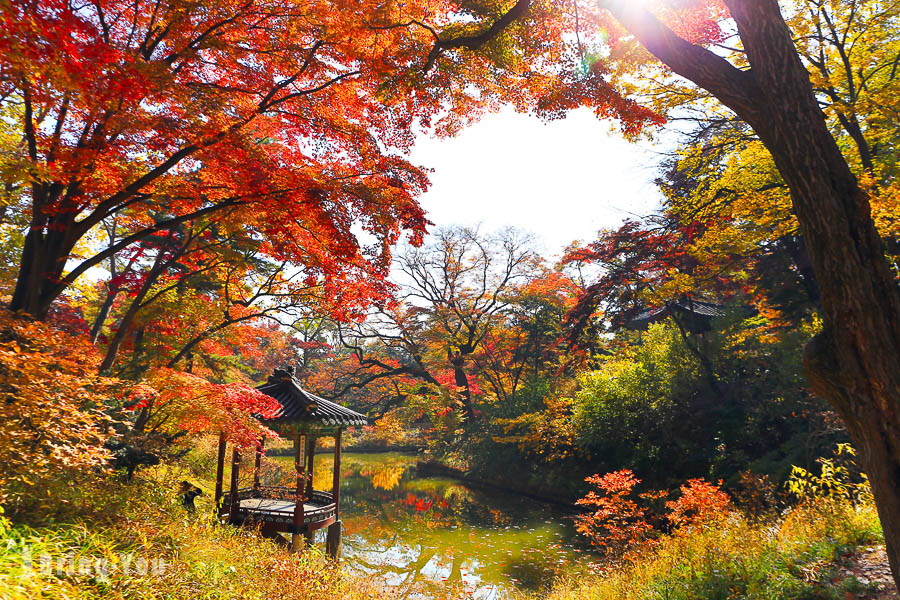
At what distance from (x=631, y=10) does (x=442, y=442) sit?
18.3 metres

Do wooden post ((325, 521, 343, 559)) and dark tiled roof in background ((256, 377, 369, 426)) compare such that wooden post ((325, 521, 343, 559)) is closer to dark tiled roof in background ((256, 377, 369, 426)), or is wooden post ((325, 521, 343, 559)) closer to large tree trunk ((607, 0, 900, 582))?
dark tiled roof in background ((256, 377, 369, 426))

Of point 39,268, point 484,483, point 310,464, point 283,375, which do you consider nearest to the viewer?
point 39,268

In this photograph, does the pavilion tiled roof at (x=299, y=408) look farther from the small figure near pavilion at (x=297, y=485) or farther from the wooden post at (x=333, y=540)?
the wooden post at (x=333, y=540)

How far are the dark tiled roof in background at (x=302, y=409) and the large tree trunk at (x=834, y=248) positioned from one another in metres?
7.22

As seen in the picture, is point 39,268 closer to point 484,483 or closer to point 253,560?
point 253,560

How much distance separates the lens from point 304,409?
8.16 meters

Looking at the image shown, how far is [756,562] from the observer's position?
477 centimetres

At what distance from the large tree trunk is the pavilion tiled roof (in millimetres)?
7227

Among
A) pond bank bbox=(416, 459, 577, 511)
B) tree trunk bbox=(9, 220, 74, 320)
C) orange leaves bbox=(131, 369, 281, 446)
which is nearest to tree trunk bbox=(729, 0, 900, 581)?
orange leaves bbox=(131, 369, 281, 446)

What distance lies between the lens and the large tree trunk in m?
2.63

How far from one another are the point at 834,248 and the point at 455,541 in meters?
9.67

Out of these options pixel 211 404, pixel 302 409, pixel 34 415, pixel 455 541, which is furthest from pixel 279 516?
pixel 34 415

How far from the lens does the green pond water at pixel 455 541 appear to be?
7.89m

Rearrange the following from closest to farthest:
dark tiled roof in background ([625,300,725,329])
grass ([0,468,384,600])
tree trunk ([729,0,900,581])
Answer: tree trunk ([729,0,900,581])
grass ([0,468,384,600])
dark tiled roof in background ([625,300,725,329])
